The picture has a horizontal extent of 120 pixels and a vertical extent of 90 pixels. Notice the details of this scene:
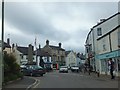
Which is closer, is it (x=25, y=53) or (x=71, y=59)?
(x=25, y=53)

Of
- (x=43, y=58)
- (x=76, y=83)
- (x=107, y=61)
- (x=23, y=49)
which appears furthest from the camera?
(x=43, y=58)

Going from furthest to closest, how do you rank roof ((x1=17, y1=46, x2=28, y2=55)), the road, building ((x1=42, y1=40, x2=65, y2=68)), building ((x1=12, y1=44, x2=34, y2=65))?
building ((x1=42, y1=40, x2=65, y2=68))
roof ((x1=17, y1=46, x2=28, y2=55))
building ((x1=12, y1=44, x2=34, y2=65))
the road

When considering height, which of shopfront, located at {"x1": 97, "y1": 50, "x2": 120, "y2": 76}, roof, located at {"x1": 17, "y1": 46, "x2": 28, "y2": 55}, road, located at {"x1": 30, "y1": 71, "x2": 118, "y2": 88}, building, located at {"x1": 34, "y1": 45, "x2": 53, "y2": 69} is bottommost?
road, located at {"x1": 30, "y1": 71, "x2": 118, "y2": 88}

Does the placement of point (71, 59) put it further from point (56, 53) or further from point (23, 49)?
point (23, 49)

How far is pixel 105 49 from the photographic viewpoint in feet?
142

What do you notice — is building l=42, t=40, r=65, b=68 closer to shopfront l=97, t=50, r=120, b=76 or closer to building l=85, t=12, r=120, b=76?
building l=85, t=12, r=120, b=76

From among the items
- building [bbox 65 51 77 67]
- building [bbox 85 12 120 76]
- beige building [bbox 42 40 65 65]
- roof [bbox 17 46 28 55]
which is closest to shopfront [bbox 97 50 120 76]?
building [bbox 85 12 120 76]

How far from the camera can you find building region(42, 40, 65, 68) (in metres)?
116

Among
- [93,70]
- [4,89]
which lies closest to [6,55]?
[4,89]

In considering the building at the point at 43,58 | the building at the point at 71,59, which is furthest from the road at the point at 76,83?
the building at the point at 71,59

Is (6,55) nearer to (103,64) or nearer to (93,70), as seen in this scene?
(103,64)

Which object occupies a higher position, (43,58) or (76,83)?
(43,58)

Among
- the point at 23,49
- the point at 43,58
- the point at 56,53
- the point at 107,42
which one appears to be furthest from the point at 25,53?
the point at 107,42

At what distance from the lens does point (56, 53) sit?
119 metres
